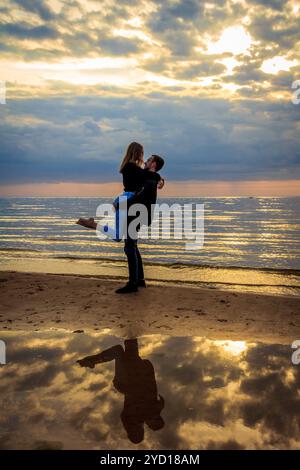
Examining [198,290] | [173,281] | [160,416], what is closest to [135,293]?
[198,290]

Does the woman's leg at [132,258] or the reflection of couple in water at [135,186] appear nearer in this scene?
the reflection of couple in water at [135,186]

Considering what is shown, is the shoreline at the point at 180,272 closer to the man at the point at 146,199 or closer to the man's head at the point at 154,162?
the man at the point at 146,199

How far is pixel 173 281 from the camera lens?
38.3ft

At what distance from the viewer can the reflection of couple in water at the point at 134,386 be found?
10.4 feet

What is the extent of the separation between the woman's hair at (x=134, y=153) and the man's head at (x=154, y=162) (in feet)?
0.76

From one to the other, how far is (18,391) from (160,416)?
1474mm

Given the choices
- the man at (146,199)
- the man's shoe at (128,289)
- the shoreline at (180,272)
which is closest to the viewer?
the man at (146,199)

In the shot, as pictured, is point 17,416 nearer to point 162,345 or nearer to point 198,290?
point 162,345

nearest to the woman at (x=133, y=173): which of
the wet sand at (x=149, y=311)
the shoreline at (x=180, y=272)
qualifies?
the wet sand at (x=149, y=311)

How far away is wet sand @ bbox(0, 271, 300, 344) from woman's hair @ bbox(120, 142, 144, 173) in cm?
281

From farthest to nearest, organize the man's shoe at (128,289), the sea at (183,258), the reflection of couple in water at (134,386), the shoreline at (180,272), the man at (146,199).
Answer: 1. the sea at (183,258)
2. the shoreline at (180,272)
3. the man's shoe at (128,289)
4. the man at (146,199)
5. the reflection of couple in water at (134,386)

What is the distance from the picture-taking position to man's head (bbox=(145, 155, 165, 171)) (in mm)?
7387

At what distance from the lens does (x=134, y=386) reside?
153 inches

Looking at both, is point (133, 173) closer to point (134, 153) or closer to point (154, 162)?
point (134, 153)
